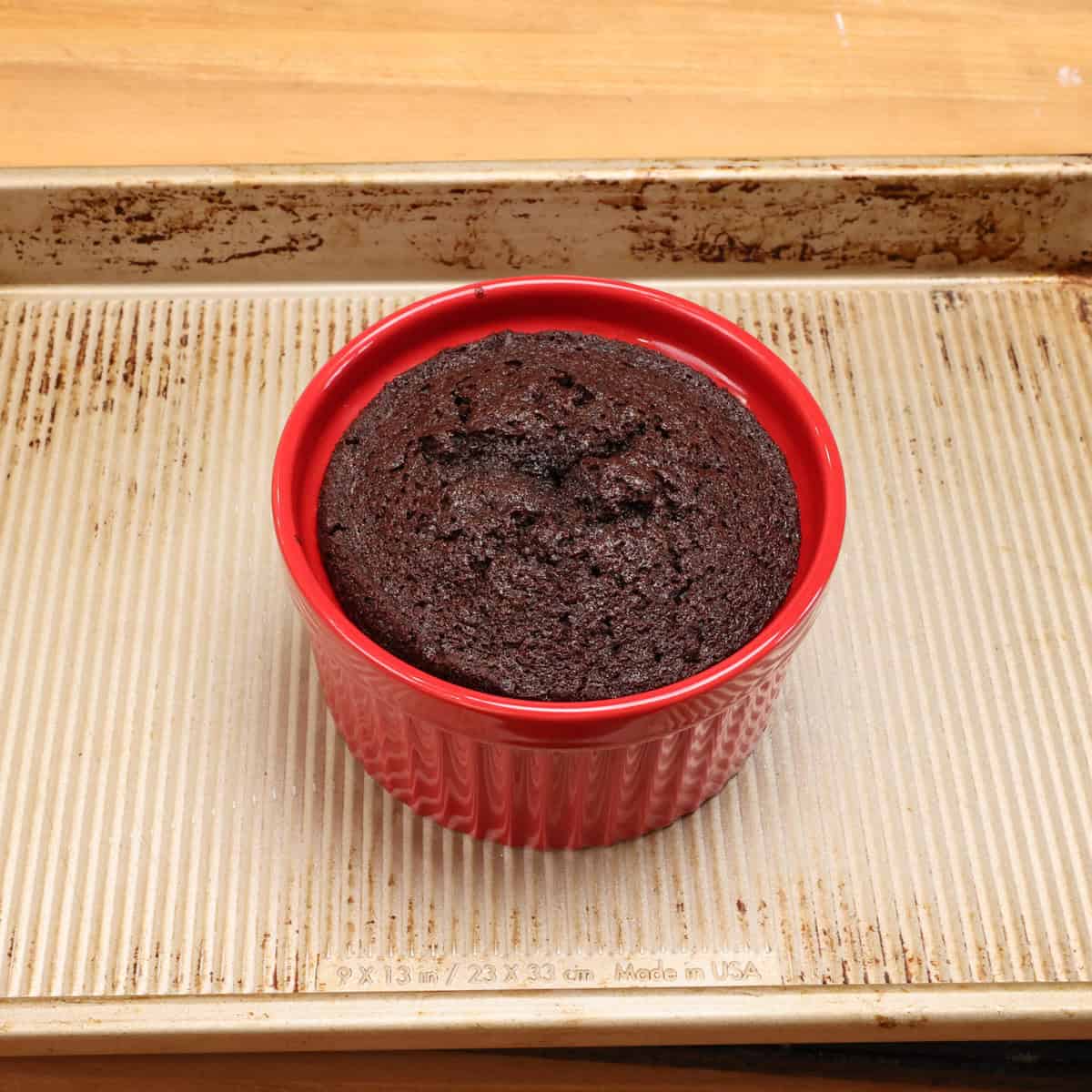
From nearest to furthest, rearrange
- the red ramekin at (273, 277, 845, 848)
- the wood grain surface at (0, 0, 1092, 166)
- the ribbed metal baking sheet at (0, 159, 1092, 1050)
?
the red ramekin at (273, 277, 845, 848) < the ribbed metal baking sheet at (0, 159, 1092, 1050) < the wood grain surface at (0, 0, 1092, 166)

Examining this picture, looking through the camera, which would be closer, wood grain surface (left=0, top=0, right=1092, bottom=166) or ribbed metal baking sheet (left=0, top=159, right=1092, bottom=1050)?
ribbed metal baking sheet (left=0, top=159, right=1092, bottom=1050)

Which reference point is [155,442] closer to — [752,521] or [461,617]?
[461,617]

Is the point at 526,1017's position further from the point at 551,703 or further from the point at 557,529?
the point at 557,529

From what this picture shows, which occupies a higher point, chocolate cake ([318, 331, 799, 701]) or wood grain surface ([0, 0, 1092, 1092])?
wood grain surface ([0, 0, 1092, 1092])

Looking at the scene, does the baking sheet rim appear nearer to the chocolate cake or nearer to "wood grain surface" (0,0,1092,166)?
the chocolate cake

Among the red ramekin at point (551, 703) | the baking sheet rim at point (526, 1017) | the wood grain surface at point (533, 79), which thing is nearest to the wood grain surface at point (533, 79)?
the wood grain surface at point (533, 79)

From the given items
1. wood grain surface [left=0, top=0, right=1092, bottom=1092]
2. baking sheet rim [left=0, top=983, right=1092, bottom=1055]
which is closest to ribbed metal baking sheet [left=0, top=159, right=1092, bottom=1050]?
baking sheet rim [left=0, top=983, right=1092, bottom=1055]

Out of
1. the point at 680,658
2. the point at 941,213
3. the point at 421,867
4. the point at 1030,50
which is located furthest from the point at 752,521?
the point at 1030,50
